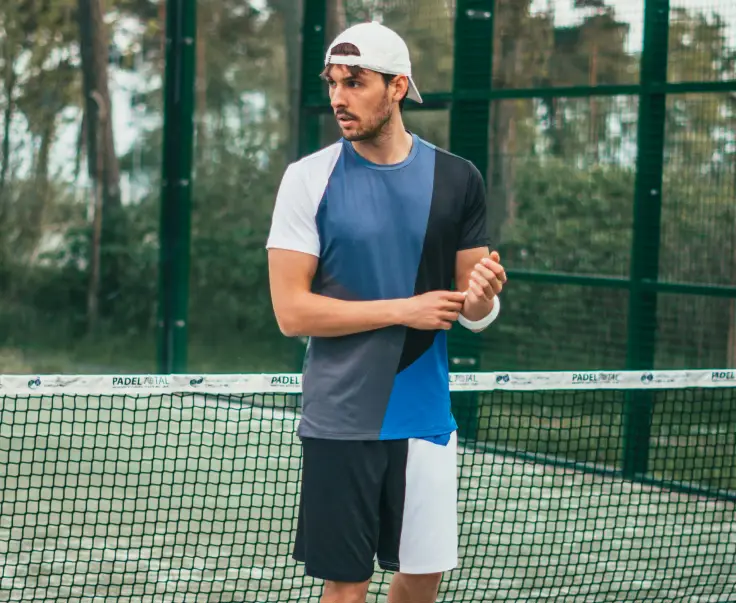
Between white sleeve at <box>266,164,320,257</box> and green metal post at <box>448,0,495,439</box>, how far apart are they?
5.19 metres

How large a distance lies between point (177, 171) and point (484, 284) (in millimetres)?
7198

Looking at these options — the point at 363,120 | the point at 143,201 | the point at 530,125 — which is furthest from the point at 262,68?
the point at 363,120

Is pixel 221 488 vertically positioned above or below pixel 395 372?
below

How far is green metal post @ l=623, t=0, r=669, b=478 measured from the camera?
24.7 ft

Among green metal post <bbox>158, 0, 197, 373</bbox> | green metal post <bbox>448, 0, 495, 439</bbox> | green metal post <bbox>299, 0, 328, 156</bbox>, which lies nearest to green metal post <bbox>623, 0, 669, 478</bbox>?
green metal post <bbox>448, 0, 495, 439</bbox>

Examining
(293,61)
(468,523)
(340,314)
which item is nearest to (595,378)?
(468,523)

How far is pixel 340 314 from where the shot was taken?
319cm

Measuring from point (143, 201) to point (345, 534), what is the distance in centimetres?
748

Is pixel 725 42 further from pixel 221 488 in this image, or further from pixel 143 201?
pixel 143 201

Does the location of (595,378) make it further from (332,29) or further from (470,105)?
(332,29)

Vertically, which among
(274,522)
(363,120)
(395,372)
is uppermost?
(363,120)

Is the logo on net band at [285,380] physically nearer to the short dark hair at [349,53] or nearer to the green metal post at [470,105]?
the short dark hair at [349,53]

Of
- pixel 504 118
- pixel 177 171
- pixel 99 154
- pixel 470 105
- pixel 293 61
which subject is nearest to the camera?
pixel 504 118

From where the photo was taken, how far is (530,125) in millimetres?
8156
